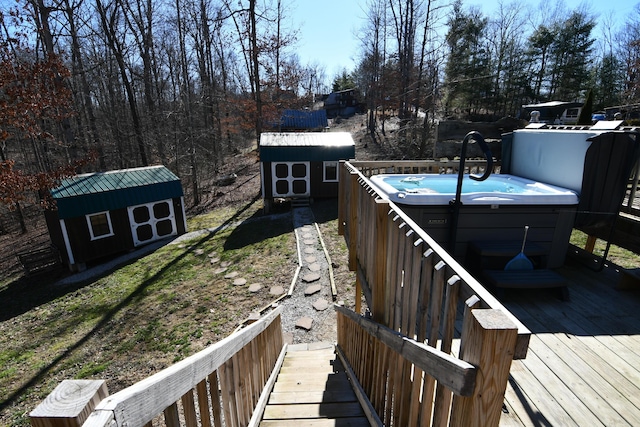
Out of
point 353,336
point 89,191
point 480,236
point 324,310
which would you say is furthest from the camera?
point 89,191

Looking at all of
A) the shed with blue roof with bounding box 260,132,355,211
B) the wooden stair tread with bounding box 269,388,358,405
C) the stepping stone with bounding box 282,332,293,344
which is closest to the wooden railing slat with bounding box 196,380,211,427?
the wooden stair tread with bounding box 269,388,358,405

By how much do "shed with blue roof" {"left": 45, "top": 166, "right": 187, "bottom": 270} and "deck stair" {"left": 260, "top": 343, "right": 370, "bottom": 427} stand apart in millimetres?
8481

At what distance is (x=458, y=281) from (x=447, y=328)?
22 centimetres

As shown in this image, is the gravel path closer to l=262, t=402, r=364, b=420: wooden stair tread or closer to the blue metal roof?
l=262, t=402, r=364, b=420: wooden stair tread

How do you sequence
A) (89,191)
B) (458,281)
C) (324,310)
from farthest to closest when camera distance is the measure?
(89,191) < (324,310) < (458,281)

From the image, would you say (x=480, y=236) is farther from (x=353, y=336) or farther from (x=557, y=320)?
(x=353, y=336)

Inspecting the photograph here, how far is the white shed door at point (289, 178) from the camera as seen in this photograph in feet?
41.3

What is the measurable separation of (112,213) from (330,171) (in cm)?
772

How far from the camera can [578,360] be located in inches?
99.8

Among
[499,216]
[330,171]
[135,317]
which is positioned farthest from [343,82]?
[499,216]

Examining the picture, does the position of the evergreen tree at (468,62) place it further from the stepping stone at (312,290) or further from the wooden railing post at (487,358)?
the wooden railing post at (487,358)

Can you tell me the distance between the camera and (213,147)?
1908 centimetres

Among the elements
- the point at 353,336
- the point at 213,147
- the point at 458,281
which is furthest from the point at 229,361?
the point at 213,147

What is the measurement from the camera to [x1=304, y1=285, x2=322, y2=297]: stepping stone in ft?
21.6
